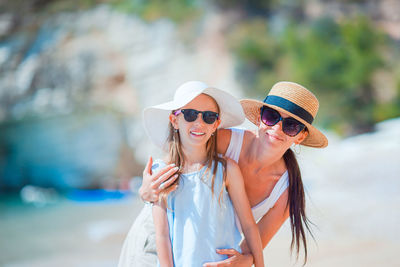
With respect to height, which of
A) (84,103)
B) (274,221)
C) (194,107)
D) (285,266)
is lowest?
(285,266)

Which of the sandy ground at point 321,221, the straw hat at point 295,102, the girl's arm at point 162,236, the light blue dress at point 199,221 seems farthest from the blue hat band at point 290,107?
the sandy ground at point 321,221

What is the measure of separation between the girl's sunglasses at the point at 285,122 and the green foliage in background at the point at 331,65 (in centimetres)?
999

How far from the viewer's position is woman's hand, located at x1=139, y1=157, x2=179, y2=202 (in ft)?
5.43

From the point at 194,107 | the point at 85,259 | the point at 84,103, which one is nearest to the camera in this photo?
the point at 194,107

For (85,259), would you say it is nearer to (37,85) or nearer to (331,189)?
(331,189)

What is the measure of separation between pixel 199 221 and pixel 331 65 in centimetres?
1089

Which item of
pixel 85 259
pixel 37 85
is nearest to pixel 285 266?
pixel 85 259

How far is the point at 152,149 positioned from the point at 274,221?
35.0 ft

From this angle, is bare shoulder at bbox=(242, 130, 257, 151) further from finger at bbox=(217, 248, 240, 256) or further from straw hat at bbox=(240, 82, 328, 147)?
finger at bbox=(217, 248, 240, 256)

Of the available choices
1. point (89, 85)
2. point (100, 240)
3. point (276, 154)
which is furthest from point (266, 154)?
point (89, 85)

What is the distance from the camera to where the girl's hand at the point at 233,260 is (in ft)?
5.26

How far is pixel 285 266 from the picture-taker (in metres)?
4.05

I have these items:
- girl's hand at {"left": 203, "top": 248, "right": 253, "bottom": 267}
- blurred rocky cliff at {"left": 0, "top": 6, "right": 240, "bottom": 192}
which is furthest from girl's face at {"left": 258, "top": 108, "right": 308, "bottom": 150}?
blurred rocky cliff at {"left": 0, "top": 6, "right": 240, "bottom": 192}

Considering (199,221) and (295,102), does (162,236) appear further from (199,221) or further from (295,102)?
(295,102)
